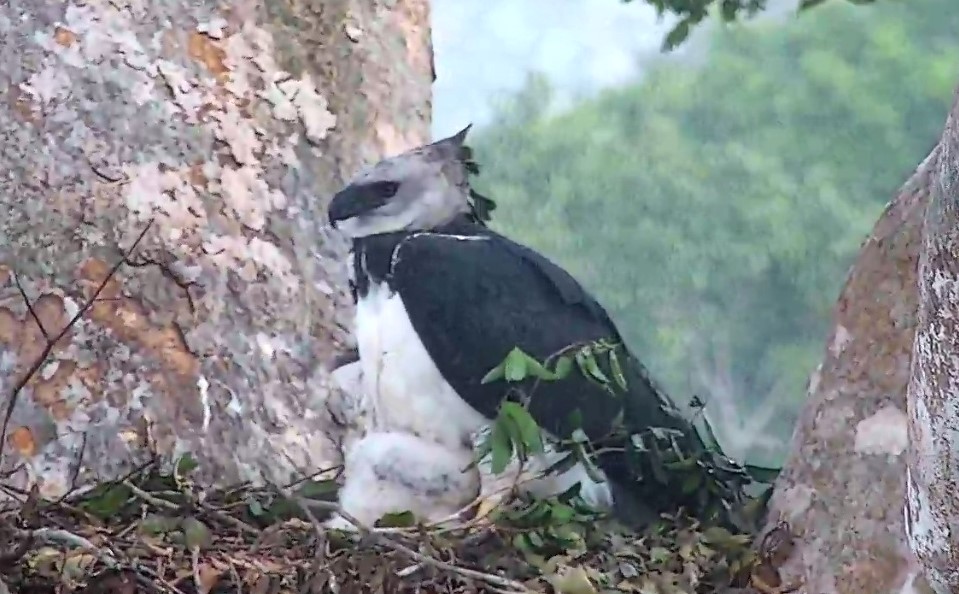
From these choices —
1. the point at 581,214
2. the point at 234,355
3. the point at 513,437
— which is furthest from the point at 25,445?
the point at 581,214

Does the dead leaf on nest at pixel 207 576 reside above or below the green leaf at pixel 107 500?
below

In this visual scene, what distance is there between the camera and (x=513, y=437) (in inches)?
33.2

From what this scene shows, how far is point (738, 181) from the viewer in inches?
51.9

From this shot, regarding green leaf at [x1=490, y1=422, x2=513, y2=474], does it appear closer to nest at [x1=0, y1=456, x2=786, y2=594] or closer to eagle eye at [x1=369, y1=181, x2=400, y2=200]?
nest at [x1=0, y1=456, x2=786, y2=594]

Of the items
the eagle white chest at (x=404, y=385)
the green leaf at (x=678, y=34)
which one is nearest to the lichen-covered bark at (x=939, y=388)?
the eagle white chest at (x=404, y=385)

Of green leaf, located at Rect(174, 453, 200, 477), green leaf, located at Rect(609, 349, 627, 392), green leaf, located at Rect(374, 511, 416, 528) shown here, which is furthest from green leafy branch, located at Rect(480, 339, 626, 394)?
green leaf, located at Rect(174, 453, 200, 477)

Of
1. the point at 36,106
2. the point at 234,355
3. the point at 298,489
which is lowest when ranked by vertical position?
the point at 298,489

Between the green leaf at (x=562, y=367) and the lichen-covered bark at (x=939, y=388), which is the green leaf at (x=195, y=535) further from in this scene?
the lichen-covered bark at (x=939, y=388)

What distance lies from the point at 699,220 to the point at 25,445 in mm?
715

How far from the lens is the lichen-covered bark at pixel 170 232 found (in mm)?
1011

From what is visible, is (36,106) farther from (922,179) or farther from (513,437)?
(922,179)

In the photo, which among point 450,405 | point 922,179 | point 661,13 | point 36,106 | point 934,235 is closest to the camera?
point 934,235

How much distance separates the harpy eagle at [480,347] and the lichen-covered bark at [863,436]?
17 cm

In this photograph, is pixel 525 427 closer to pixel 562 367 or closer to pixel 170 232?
pixel 562 367
